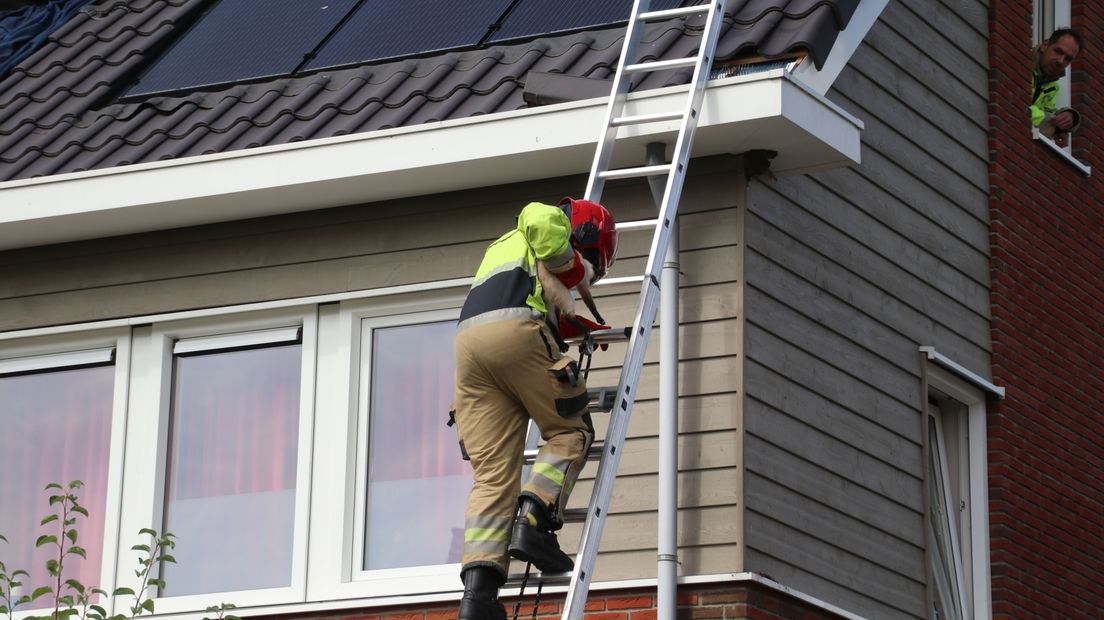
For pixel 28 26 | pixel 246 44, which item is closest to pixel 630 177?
pixel 246 44

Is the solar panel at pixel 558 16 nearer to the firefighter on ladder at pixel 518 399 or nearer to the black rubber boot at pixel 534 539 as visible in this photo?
the firefighter on ladder at pixel 518 399

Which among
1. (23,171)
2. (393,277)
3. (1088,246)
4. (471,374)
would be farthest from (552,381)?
(1088,246)

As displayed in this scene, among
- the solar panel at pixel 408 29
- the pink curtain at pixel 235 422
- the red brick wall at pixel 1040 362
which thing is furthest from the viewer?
the red brick wall at pixel 1040 362

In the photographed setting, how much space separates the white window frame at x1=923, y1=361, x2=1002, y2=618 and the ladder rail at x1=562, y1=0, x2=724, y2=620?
2537 mm

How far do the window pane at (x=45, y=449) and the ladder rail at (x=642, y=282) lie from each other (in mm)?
3215

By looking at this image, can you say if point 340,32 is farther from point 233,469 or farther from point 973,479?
point 973,479

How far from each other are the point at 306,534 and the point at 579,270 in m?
2.74

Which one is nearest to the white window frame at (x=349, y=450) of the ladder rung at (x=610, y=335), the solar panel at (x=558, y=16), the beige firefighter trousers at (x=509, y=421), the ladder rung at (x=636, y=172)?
the ladder rung at (x=636, y=172)

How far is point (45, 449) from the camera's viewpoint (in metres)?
10.2

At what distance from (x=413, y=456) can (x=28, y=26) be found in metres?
4.41

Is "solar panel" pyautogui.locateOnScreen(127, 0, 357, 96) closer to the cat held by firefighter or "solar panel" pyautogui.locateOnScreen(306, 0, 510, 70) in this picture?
"solar panel" pyautogui.locateOnScreen(306, 0, 510, 70)

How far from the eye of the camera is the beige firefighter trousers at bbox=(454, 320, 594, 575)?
692cm

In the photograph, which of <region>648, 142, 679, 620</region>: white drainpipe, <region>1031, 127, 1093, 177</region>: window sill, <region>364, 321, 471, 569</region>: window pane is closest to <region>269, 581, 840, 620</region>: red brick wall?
<region>648, 142, 679, 620</region>: white drainpipe

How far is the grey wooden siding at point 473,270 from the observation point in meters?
8.48
